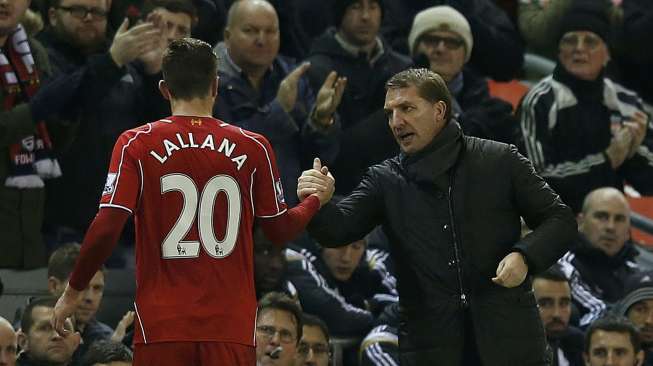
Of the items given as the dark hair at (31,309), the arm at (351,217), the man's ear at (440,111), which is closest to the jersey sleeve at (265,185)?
the arm at (351,217)

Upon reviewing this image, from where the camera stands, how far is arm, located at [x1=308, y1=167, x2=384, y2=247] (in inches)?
277

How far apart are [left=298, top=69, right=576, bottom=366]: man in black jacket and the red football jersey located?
0.64 metres

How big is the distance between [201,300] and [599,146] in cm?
575

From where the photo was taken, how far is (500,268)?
6.73m

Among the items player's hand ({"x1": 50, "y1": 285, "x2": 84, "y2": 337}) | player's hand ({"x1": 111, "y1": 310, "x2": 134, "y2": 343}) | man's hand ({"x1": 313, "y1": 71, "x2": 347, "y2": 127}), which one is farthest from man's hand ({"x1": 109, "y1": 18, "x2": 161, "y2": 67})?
player's hand ({"x1": 50, "y1": 285, "x2": 84, "y2": 337})

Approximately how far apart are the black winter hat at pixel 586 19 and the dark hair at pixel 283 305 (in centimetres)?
394

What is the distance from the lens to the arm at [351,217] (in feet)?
23.1

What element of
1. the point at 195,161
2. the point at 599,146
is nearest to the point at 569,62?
the point at 599,146

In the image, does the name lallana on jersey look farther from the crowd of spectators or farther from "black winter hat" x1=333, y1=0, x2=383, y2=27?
"black winter hat" x1=333, y1=0, x2=383, y2=27

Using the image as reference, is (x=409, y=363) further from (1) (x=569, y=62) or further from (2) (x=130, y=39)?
(1) (x=569, y=62)

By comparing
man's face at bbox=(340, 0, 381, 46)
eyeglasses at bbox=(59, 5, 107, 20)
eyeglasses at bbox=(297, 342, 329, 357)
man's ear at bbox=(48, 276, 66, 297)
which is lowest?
eyeglasses at bbox=(297, 342, 329, 357)

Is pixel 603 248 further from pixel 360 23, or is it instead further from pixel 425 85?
pixel 425 85

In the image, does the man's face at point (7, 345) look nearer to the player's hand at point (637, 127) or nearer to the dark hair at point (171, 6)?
the dark hair at point (171, 6)

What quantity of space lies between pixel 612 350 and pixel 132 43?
348cm
